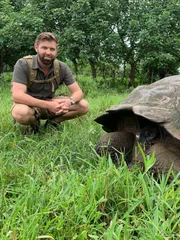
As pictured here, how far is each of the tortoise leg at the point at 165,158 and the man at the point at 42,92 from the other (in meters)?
1.41

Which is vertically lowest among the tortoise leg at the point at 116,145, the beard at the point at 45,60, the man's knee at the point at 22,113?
the tortoise leg at the point at 116,145

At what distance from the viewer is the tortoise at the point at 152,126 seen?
6.99 feet

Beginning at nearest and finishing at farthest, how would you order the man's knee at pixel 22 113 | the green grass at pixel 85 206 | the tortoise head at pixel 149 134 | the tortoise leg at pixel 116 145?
the green grass at pixel 85 206, the tortoise head at pixel 149 134, the tortoise leg at pixel 116 145, the man's knee at pixel 22 113

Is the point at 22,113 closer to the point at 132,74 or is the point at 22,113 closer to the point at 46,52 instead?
the point at 46,52

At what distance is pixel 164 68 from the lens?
8.88 metres

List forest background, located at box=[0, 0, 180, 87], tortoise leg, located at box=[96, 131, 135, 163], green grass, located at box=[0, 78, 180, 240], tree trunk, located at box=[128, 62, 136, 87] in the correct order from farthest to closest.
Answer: tree trunk, located at box=[128, 62, 136, 87] → forest background, located at box=[0, 0, 180, 87] → tortoise leg, located at box=[96, 131, 135, 163] → green grass, located at box=[0, 78, 180, 240]

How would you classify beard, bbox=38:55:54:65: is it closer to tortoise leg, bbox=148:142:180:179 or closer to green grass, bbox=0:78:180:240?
green grass, bbox=0:78:180:240

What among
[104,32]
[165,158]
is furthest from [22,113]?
[104,32]

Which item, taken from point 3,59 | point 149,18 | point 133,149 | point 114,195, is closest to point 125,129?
point 133,149

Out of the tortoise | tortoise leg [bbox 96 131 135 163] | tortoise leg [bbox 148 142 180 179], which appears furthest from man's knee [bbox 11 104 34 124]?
tortoise leg [bbox 148 142 180 179]

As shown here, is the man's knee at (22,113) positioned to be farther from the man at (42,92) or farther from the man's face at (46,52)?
the man's face at (46,52)

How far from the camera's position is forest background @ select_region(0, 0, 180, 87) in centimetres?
796

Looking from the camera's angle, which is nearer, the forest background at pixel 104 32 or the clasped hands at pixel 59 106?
the clasped hands at pixel 59 106

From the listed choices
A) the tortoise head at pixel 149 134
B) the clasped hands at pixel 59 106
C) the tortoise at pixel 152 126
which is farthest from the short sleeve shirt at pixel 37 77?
the tortoise head at pixel 149 134
